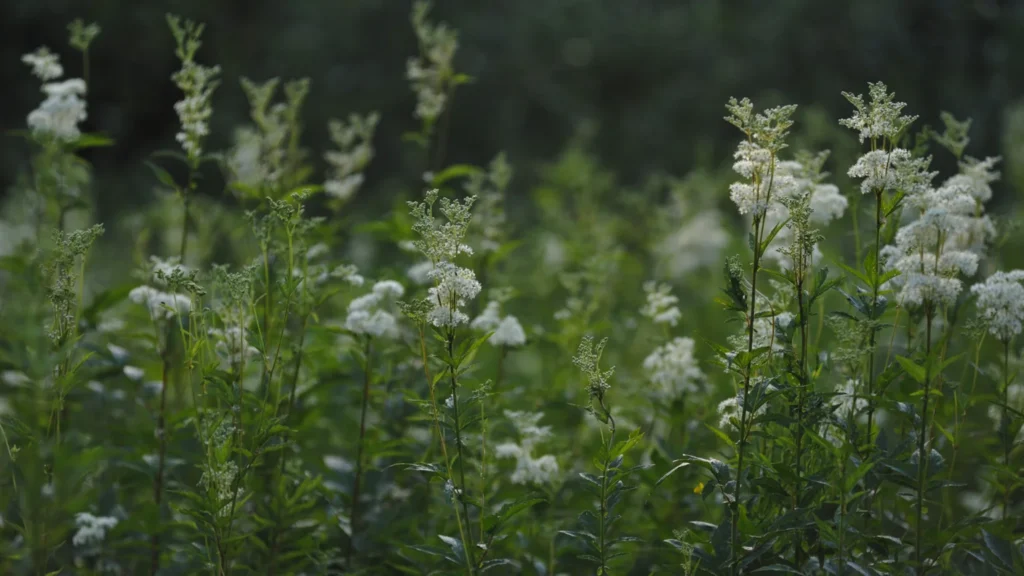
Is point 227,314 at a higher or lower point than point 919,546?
higher

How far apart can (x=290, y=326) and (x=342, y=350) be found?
23 cm

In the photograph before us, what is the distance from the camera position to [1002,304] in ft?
6.66

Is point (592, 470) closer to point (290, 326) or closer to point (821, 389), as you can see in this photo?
point (821, 389)

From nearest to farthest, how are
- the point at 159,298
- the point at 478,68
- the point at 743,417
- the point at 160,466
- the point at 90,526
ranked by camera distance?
the point at 743,417
the point at 90,526
the point at 160,466
the point at 159,298
the point at 478,68

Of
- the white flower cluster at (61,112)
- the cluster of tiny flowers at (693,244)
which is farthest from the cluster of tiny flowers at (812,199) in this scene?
the cluster of tiny flowers at (693,244)

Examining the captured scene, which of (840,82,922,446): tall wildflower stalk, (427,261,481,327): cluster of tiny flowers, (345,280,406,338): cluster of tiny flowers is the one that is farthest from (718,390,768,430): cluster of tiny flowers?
(345,280,406,338): cluster of tiny flowers

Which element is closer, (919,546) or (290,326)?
(919,546)

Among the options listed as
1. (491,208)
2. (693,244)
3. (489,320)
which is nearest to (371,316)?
(489,320)

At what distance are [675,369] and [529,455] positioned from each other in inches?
22.2

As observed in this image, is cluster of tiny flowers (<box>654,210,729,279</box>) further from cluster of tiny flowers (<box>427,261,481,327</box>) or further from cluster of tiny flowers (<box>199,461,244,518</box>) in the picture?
cluster of tiny flowers (<box>199,461,244,518</box>)

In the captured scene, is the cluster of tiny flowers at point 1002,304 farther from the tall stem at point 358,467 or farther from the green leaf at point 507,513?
the tall stem at point 358,467

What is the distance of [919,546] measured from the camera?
1.96m

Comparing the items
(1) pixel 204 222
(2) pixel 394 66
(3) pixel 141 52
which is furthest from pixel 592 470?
(3) pixel 141 52

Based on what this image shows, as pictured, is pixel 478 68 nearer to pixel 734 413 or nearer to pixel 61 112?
pixel 61 112
